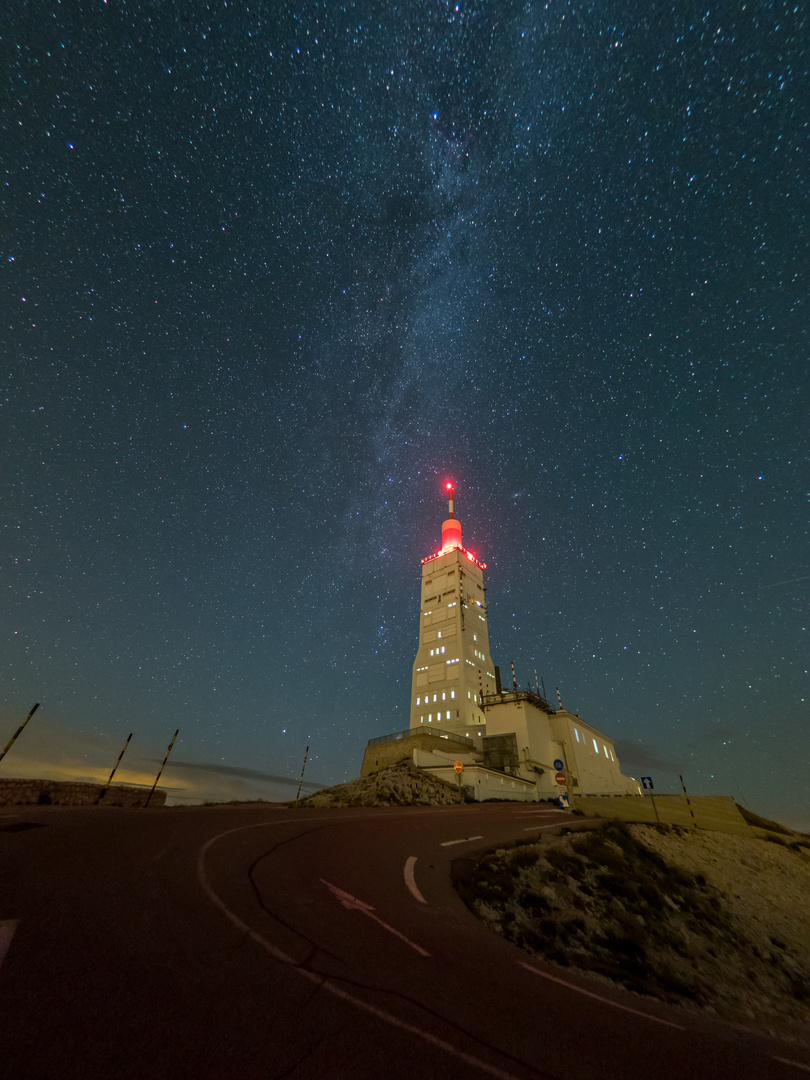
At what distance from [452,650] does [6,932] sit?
226 feet

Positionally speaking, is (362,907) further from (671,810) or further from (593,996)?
(671,810)

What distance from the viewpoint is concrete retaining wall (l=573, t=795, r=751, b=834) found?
30047 millimetres


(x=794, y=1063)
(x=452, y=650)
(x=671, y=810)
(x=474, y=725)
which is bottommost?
(x=794, y=1063)

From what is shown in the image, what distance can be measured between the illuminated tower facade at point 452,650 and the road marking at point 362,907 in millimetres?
55765

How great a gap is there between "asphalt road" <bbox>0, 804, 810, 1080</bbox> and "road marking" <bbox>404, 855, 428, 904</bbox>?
0.41 ft

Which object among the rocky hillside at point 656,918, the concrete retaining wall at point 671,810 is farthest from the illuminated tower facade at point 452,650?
the rocky hillside at point 656,918

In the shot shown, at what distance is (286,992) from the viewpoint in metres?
4.95

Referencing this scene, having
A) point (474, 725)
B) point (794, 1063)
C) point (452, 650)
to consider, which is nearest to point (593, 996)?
point (794, 1063)

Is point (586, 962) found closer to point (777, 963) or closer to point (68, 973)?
point (68, 973)

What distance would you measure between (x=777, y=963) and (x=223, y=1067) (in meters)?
21.2

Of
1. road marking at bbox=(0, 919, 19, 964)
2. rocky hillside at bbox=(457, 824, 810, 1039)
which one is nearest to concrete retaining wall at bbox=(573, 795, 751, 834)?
rocky hillside at bbox=(457, 824, 810, 1039)

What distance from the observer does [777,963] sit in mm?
14977

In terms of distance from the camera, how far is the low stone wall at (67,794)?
22203mm

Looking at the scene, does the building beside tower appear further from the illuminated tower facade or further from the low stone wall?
the low stone wall
